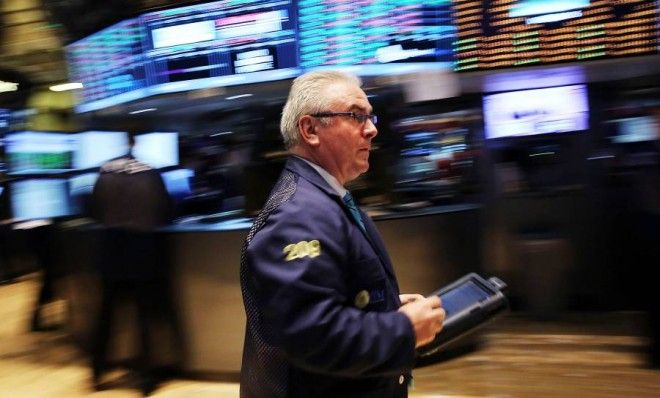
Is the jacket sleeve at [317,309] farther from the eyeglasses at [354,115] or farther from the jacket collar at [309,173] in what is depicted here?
the eyeglasses at [354,115]

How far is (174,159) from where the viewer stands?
16.6 feet

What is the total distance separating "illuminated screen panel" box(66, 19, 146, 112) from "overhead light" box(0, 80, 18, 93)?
15.0 feet

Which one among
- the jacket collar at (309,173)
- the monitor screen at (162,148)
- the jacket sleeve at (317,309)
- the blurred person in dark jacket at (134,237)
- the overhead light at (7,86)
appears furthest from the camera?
the overhead light at (7,86)

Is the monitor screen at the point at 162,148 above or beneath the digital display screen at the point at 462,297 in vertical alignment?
above

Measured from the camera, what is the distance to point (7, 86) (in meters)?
9.02

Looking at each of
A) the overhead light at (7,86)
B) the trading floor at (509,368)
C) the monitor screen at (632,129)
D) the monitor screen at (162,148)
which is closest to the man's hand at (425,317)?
the trading floor at (509,368)

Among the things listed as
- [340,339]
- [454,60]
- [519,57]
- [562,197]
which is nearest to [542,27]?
[519,57]

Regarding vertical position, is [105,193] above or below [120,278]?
above

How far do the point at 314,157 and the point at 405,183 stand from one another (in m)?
3.01

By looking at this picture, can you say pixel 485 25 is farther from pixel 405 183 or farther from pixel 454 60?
pixel 405 183

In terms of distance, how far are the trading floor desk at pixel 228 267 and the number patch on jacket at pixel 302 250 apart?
2.71m

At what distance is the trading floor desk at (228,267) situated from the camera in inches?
156

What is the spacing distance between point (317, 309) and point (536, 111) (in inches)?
185

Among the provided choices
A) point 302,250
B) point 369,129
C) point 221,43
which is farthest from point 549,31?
point 302,250
